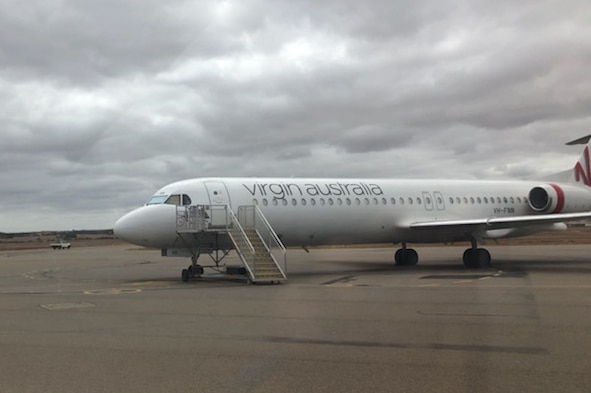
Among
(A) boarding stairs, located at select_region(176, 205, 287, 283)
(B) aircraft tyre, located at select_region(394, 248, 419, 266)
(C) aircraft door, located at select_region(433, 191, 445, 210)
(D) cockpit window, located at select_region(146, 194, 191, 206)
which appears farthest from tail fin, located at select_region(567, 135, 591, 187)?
(D) cockpit window, located at select_region(146, 194, 191, 206)

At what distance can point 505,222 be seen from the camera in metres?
23.3

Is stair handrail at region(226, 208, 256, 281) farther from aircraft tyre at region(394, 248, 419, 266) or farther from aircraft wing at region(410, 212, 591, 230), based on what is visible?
aircraft tyre at region(394, 248, 419, 266)

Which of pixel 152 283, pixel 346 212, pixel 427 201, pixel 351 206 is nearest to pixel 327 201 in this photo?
pixel 346 212

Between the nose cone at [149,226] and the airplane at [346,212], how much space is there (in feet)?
0.11

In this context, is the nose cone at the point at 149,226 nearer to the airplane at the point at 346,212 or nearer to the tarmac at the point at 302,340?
the airplane at the point at 346,212

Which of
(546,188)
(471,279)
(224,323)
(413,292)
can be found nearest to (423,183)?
(546,188)

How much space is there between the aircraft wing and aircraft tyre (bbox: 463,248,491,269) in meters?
1.07

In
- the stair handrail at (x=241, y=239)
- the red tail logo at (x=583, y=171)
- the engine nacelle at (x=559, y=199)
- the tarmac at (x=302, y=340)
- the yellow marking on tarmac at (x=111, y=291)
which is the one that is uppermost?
the red tail logo at (x=583, y=171)

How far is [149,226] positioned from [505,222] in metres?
13.9

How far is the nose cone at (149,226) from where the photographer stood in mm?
19516

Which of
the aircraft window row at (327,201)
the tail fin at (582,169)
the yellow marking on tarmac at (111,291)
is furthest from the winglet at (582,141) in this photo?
the yellow marking on tarmac at (111,291)

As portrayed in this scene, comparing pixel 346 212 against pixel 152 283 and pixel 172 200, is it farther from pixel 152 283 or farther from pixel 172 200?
pixel 152 283

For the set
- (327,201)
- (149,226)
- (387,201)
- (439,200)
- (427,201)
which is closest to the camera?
(149,226)

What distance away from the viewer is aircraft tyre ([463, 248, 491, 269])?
24406 mm
